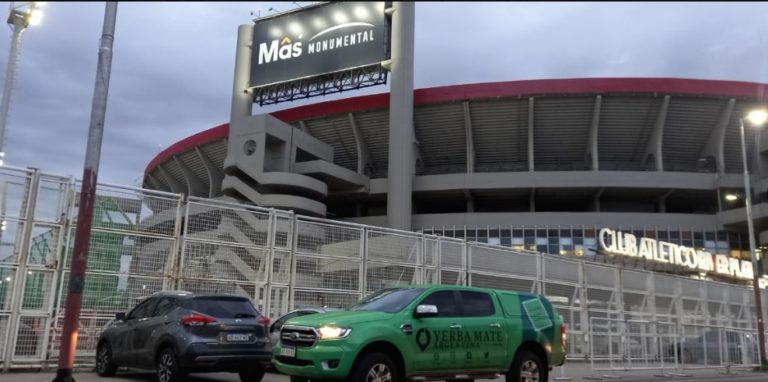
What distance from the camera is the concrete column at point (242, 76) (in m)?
51.0

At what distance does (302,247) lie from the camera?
Answer: 1502 cm

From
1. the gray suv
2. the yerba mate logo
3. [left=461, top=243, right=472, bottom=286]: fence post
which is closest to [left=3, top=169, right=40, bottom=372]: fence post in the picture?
the gray suv

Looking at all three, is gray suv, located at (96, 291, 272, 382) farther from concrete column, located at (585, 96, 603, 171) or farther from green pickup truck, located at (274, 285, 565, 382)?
concrete column, located at (585, 96, 603, 171)

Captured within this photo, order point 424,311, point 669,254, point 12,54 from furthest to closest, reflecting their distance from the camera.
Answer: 1. point 669,254
2. point 12,54
3. point 424,311

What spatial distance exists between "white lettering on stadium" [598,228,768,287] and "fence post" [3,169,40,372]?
32.4 metres

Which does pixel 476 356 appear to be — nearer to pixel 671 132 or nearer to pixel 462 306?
pixel 462 306

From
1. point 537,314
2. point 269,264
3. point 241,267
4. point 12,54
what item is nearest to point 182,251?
point 241,267

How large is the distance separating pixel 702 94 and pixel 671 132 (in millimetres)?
4184

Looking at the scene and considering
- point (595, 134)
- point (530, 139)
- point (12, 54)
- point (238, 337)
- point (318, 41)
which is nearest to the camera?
point (238, 337)

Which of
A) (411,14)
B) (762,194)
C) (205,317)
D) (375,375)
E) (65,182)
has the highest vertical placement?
(411,14)

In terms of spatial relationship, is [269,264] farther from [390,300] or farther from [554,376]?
[554,376]

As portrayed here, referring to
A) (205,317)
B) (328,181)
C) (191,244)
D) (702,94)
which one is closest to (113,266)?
(191,244)

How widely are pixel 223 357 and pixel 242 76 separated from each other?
45.0 m

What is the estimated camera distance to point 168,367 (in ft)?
31.6
